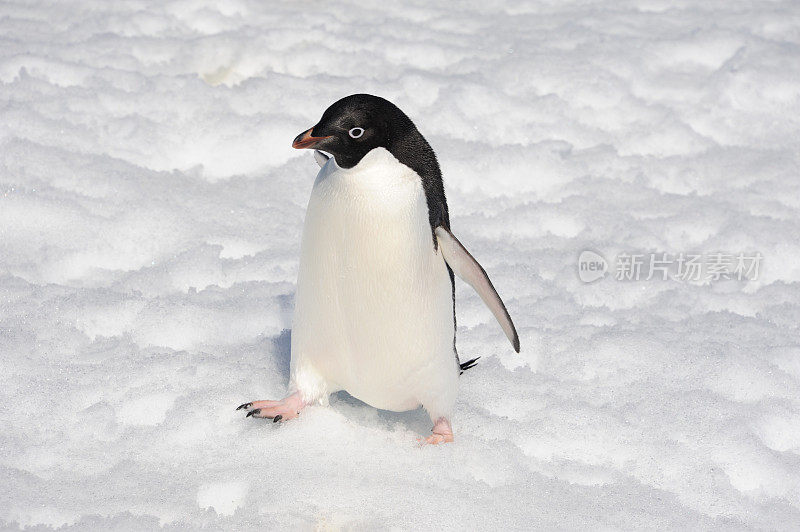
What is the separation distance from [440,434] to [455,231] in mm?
1425

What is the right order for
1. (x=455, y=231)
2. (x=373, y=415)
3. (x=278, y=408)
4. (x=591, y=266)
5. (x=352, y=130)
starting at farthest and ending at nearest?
(x=455, y=231) < (x=591, y=266) < (x=373, y=415) < (x=278, y=408) < (x=352, y=130)

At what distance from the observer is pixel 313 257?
2145 mm

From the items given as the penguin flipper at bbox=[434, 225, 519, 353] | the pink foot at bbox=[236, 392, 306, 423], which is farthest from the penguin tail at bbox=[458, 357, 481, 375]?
the pink foot at bbox=[236, 392, 306, 423]

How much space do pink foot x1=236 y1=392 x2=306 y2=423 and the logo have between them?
145 cm

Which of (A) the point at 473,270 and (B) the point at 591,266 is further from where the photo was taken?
(B) the point at 591,266

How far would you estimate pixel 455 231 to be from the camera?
358 cm

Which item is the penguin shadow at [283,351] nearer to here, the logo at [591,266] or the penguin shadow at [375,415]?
the penguin shadow at [375,415]

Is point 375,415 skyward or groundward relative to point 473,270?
groundward

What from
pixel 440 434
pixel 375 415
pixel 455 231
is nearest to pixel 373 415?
pixel 375 415

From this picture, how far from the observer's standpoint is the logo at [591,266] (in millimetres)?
3334

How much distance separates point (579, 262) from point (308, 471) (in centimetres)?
168

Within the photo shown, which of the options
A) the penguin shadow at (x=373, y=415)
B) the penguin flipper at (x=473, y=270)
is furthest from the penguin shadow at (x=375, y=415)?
the penguin flipper at (x=473, y=270)

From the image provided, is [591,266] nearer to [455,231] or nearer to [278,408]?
[455,231]

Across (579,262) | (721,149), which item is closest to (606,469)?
(579,262)
